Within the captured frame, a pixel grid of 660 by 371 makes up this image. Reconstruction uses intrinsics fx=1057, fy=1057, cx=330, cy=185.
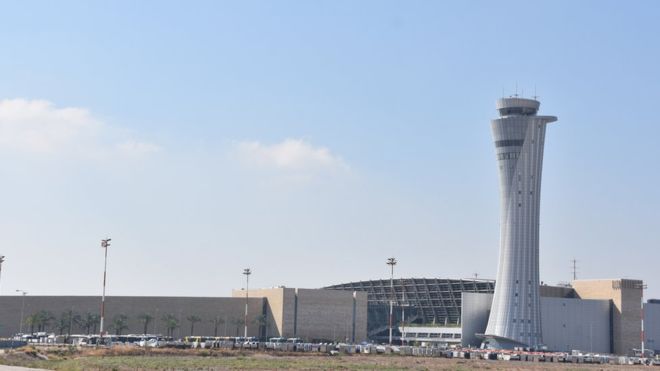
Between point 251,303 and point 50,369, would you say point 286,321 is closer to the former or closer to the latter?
point 251,303

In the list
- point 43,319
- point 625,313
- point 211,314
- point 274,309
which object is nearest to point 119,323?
point 43,319

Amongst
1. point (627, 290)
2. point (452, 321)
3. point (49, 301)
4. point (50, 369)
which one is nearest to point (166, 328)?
point (49, 301)

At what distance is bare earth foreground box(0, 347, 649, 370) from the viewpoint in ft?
276

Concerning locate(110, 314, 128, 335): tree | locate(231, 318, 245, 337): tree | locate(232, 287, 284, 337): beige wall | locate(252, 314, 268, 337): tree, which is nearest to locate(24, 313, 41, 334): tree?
locate(110, 314, 128, 335): tree

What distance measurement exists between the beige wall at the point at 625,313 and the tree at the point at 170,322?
244ft

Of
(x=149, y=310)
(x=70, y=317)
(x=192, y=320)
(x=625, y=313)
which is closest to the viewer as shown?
(x=70, y=317)

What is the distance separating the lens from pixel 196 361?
308 ft

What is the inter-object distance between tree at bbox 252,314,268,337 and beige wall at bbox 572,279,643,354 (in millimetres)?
59463

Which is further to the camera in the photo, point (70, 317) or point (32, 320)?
point (70, 317)

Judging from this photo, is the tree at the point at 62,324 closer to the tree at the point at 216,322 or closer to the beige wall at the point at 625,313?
the tree at the point at 216,322

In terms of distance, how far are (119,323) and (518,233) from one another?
64529mm

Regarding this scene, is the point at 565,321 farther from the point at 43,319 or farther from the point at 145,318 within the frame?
the point at 43,319

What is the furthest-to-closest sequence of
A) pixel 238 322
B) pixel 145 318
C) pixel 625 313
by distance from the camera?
pixel 625 313 → pixel 238 322 → pixel 145 318

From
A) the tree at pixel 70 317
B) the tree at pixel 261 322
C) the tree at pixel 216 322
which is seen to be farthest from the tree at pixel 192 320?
the tree at pixel 70 317
